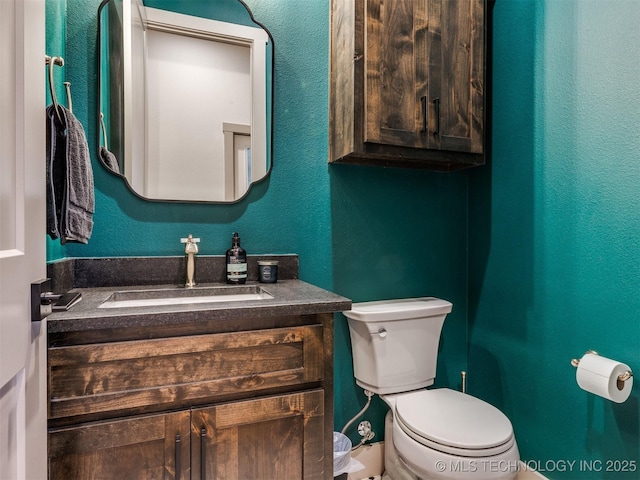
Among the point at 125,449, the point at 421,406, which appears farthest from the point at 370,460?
the point at 125,449

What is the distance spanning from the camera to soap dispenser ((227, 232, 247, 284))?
4.61ft

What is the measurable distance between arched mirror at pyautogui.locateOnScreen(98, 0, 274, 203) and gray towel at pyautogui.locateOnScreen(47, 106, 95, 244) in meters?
0.42

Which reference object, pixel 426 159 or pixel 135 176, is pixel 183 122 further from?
pixel 426 159

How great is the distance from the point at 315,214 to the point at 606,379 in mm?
1166

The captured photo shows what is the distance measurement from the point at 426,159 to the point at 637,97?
684 mm

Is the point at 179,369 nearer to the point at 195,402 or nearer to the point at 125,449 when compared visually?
the point at 195,402

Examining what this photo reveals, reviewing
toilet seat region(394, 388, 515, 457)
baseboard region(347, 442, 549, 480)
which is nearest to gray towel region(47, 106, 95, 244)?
toilet seat region(394, 388, 515, 457)

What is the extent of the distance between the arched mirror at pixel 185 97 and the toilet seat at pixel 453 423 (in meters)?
1.07

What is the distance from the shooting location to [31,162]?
66 centimetres

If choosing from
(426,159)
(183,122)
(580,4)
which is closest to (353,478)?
(426,159)

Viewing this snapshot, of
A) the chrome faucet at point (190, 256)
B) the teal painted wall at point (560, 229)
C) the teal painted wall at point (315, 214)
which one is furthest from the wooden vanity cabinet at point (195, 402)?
the teal painted wall at point (560, 229)

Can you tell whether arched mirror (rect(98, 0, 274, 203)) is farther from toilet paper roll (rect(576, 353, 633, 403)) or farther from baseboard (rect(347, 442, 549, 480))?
toilet paper roll (rect(576, 353, 633, 403))

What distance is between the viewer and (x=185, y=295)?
1.29m

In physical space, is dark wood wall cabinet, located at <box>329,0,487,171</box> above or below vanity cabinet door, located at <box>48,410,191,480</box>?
above
